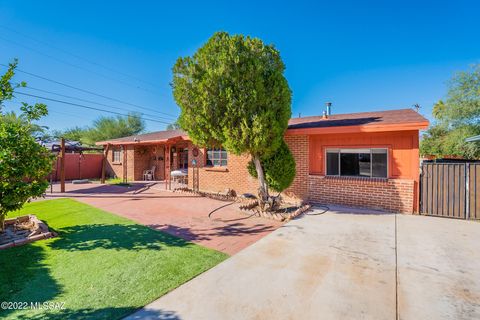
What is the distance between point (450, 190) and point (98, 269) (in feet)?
29.6

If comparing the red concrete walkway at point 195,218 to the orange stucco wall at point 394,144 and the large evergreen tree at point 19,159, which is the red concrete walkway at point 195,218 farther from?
the orange stucco wall at point 394,144

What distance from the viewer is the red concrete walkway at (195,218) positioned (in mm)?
4945

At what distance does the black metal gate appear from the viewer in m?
6.04

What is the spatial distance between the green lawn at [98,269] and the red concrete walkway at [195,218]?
449 millimetres

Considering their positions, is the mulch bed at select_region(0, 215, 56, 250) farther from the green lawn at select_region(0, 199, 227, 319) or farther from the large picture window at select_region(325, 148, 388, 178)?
the large picture window at select_region(325, 148, 388, 178)

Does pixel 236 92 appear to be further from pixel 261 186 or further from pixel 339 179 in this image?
pixel 339 179

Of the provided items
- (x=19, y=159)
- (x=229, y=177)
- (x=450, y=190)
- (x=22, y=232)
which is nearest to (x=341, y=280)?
(x=450, y=190)

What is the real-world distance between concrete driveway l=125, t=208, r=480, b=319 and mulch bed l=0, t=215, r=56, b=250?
4.04 meters

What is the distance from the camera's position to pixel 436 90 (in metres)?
19.3

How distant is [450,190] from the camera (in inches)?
246

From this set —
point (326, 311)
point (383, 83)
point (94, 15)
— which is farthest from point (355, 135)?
point (94, 15)

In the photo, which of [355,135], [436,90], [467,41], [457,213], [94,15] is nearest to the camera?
[457,213]

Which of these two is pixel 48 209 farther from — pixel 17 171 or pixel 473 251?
pixel 473 251

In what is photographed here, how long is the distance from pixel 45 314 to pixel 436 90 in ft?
90.4
